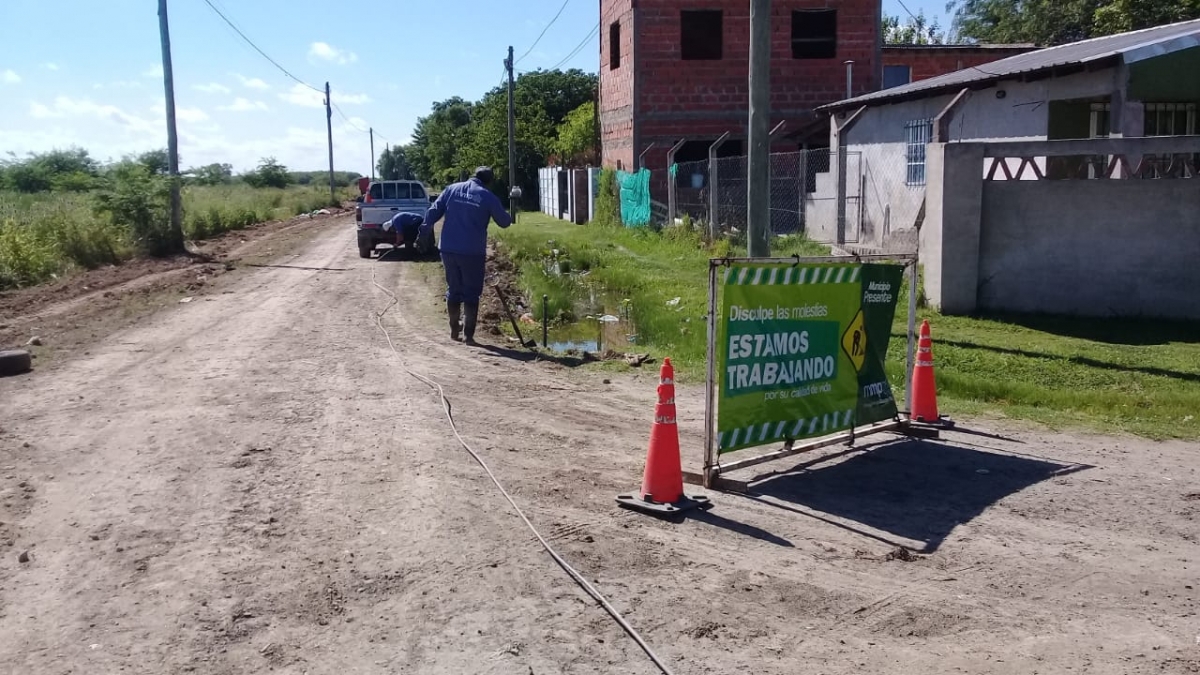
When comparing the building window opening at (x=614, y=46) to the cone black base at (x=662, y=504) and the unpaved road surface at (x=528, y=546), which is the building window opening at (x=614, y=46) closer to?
the unpaved road surface at (x=528, y=546)

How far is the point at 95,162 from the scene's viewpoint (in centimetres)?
2450

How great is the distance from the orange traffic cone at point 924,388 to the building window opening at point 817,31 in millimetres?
23989

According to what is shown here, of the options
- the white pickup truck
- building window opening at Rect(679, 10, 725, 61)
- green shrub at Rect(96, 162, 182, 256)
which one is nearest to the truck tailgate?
the white pickup truck

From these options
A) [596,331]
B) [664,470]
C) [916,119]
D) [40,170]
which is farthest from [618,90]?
[40,170]

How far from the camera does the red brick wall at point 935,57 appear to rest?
3480 centimetres

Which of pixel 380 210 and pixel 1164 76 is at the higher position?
pixel 1164 76

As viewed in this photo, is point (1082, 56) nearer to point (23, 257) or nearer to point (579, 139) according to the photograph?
point (23, 257)

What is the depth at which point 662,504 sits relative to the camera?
20.9ft

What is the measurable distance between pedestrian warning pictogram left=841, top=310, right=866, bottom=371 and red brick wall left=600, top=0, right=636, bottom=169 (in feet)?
75.9

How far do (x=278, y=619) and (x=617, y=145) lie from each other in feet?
95.2

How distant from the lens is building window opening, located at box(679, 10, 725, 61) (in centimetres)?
3005

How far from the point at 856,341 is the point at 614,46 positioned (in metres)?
27.0

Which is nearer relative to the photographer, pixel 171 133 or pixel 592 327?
pixel 592 327

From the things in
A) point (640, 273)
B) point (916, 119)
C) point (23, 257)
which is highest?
point (916, 119)
